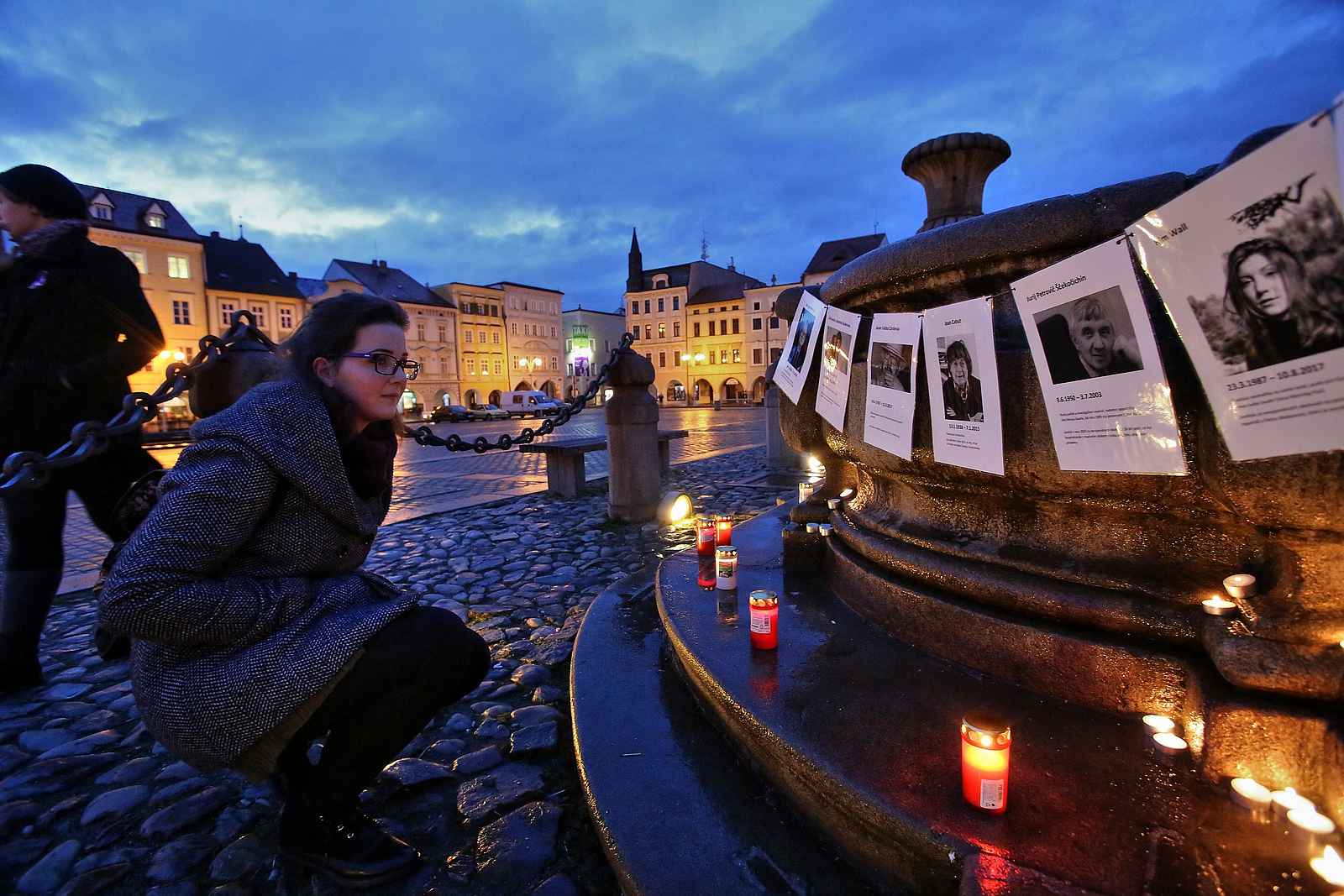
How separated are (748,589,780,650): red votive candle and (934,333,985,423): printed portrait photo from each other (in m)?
0.90

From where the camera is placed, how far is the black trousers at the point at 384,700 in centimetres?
166

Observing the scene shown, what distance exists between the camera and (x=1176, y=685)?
1646 mm

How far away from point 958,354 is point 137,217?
48392mm

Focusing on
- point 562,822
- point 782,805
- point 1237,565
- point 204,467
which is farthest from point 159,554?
point 1237,565

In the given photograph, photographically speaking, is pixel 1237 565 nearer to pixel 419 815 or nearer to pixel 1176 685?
pixel 1176 685

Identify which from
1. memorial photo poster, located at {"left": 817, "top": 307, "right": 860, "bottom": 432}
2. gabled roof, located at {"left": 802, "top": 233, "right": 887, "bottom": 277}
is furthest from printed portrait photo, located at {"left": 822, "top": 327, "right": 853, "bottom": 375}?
gabled roof, located at {"left": 802, "top": 233, "right": 887, "bottom": 277}

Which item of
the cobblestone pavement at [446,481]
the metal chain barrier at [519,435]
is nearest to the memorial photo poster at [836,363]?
the metal chain barrier at [519,435]

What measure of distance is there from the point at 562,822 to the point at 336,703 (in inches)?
30.8

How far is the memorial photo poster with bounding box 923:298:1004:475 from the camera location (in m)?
1.94

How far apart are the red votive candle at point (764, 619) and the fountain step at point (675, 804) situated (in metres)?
0.35

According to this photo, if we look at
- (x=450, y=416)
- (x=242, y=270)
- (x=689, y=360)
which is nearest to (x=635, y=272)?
(x=689, y=360)

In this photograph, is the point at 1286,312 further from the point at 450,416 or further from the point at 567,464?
the point at 450,416

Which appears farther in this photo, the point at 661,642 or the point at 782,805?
the point at 661,642

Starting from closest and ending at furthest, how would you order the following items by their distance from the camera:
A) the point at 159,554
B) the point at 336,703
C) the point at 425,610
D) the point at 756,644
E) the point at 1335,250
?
1. the point at 1335,250
2. the point at 159,554
3. the point at 336,703
4. the point at 425,610
5. the point at 756,644
